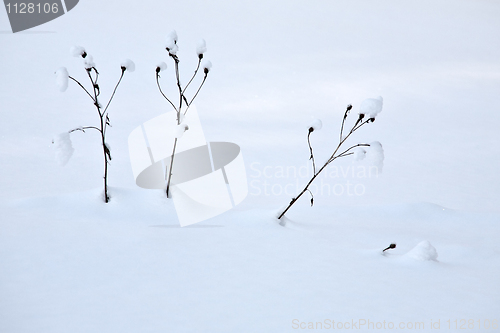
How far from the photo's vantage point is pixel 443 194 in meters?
2.34

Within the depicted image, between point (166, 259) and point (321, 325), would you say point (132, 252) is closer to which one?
point (166, 259)

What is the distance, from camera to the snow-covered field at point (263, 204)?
988 millimetres

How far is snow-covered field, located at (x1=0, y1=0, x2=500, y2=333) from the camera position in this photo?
988 millimetres

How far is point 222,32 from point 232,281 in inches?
225

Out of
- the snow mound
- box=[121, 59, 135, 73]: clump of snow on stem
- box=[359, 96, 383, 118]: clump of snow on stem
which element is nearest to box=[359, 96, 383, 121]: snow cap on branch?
box=[359, 96, 383, 118]: clump of snow on stem

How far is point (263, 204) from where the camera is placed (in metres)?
1.98

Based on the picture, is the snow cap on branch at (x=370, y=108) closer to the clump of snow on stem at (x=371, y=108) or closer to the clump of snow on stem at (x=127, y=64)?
the clump of snow on stem at (x=371, y=108)

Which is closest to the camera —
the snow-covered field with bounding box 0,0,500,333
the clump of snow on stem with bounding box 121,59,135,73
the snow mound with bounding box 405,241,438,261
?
the snow-covered field with bounding box 0,0,500,333

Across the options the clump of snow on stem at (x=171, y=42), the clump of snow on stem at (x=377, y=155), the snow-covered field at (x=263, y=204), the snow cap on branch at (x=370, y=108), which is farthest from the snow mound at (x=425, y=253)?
the clump of snow on stem at (x=171, y=42)

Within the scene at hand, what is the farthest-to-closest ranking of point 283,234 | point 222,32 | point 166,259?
point 222,32 → point 283,234 → point 166,259

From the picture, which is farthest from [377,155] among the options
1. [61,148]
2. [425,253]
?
[61,148]

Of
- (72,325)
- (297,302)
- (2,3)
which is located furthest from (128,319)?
(2,3)

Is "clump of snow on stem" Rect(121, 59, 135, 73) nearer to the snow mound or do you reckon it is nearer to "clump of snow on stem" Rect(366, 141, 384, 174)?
"clump of snow on stem" Rect(366, 141, 384, 174)

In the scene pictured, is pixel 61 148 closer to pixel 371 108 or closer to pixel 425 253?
pixel 371 108
